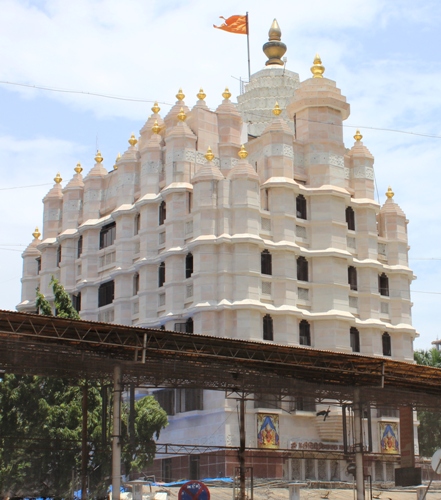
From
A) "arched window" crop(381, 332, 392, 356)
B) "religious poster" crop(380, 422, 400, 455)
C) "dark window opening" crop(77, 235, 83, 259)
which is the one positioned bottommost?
"religious poster" crop(380, 422, 400, 455)

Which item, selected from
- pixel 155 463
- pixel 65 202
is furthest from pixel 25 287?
pixel 155 463

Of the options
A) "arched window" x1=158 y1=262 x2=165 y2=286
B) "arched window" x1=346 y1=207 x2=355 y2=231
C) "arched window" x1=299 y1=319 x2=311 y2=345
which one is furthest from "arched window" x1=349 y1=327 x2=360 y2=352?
"arched window" x1=158 y1=262 x2=165 y2=286

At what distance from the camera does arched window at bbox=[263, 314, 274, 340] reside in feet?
189

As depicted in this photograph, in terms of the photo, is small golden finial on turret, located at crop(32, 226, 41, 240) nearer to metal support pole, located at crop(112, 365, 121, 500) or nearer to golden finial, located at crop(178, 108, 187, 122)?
golden finial, located at crop(178, 108, 187, 122)

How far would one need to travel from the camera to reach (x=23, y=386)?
46688 millimetres

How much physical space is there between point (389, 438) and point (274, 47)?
30.8 meters

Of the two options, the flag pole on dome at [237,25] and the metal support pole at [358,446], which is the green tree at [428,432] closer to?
the flag pole on dome at [237,25]

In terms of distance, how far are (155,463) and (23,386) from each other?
13936mm

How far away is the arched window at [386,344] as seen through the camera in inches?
2482

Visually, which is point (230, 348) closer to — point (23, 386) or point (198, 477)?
point (23, 386)

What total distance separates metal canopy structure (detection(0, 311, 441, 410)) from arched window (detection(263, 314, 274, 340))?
1656 centimetres

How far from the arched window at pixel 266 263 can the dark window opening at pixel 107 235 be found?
38.1 ft

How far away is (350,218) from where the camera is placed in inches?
2494

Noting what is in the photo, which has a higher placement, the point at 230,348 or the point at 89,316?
the point at 89,316
